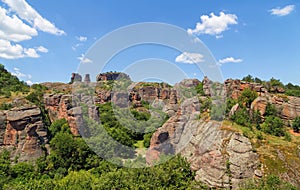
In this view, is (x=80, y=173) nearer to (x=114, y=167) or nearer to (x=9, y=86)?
(x=114, y=167)

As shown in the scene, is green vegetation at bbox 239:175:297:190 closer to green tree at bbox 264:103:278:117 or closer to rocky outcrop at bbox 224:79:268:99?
green tree at bbox 264:103:278:117

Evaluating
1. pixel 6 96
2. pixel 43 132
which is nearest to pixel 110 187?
pixel 43 132

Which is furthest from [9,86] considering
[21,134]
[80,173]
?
[80,173]

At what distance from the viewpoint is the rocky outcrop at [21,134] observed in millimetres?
29812

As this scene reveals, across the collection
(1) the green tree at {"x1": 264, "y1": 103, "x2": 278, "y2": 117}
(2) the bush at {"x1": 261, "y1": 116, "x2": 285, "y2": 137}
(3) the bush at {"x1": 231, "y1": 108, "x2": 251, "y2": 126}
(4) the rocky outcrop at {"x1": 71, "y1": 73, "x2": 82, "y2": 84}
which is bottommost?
(2) the bush at {"x1": 261, "y1": 116, "x2": 285, "y2": 137}

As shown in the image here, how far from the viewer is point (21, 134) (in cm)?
3050

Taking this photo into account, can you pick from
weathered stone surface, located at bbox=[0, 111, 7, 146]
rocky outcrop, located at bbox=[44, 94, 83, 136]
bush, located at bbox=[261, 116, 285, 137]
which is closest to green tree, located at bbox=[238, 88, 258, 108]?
bush, located at bbox=[261, 116, 285, 137]

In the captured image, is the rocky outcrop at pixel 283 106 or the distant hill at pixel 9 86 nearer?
the rocky outcrop at pixel 283 106

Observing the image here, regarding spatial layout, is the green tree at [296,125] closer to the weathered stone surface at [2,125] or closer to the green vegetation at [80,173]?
the green vegetation at [80,173]

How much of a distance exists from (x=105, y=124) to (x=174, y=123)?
1517 cm

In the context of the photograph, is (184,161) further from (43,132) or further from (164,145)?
(43,132)

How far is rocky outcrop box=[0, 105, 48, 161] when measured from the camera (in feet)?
97.8

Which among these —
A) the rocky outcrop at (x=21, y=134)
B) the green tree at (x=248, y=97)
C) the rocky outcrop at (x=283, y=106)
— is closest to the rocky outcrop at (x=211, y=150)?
the green tree at (x=248, y=97)

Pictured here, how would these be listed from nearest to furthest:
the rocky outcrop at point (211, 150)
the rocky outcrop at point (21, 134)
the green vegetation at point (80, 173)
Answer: the rocky outcrop at point (211, 150) < the green vegetation at point (80, 173) < the rocky outcrop at point (21, 134)
